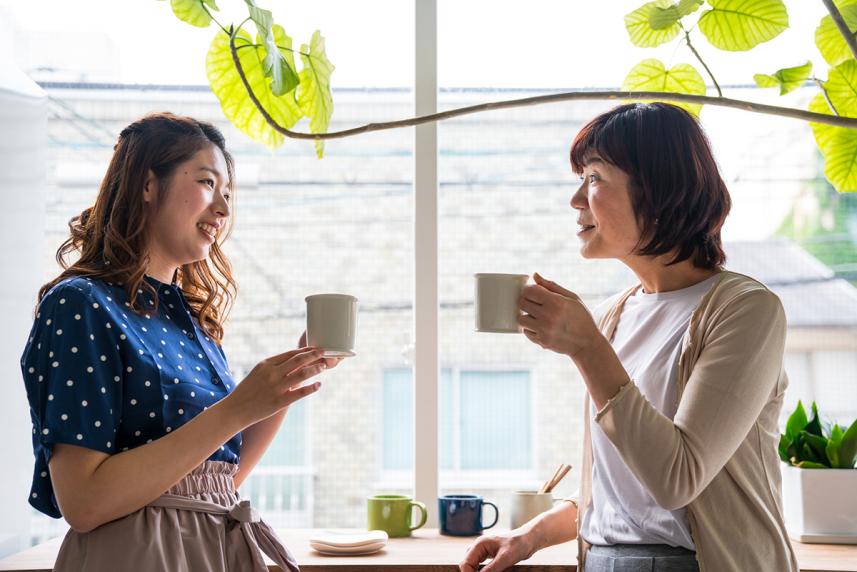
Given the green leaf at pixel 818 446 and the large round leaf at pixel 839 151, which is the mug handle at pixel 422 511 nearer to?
the green leaf at pixel 818 446

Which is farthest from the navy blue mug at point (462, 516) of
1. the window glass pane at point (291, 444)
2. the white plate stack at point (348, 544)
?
the window glass pane at point (291, 444)

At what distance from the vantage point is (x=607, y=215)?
1.43 meters

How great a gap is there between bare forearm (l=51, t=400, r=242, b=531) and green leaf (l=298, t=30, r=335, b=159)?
50 cm

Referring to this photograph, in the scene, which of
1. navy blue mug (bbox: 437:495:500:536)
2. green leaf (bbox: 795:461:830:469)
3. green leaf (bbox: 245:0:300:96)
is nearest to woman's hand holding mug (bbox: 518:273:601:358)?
green leaf (bbox: 245:0:300:96)

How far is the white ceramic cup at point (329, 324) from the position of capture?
133 cm

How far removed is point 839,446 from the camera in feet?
6.09

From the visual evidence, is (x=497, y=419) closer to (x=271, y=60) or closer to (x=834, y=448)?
(x=834, y=448)

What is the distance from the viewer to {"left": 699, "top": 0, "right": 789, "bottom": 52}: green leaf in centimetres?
91

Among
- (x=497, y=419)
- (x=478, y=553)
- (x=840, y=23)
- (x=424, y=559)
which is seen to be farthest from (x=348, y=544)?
(x=840, y=23)

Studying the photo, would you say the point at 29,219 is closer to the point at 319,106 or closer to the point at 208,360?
the point at 208,360

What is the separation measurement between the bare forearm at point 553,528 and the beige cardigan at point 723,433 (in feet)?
1.20

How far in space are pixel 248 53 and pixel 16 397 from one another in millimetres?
1293

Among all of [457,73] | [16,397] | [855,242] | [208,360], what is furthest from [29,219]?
[855,242]

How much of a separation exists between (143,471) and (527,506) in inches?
38.8
